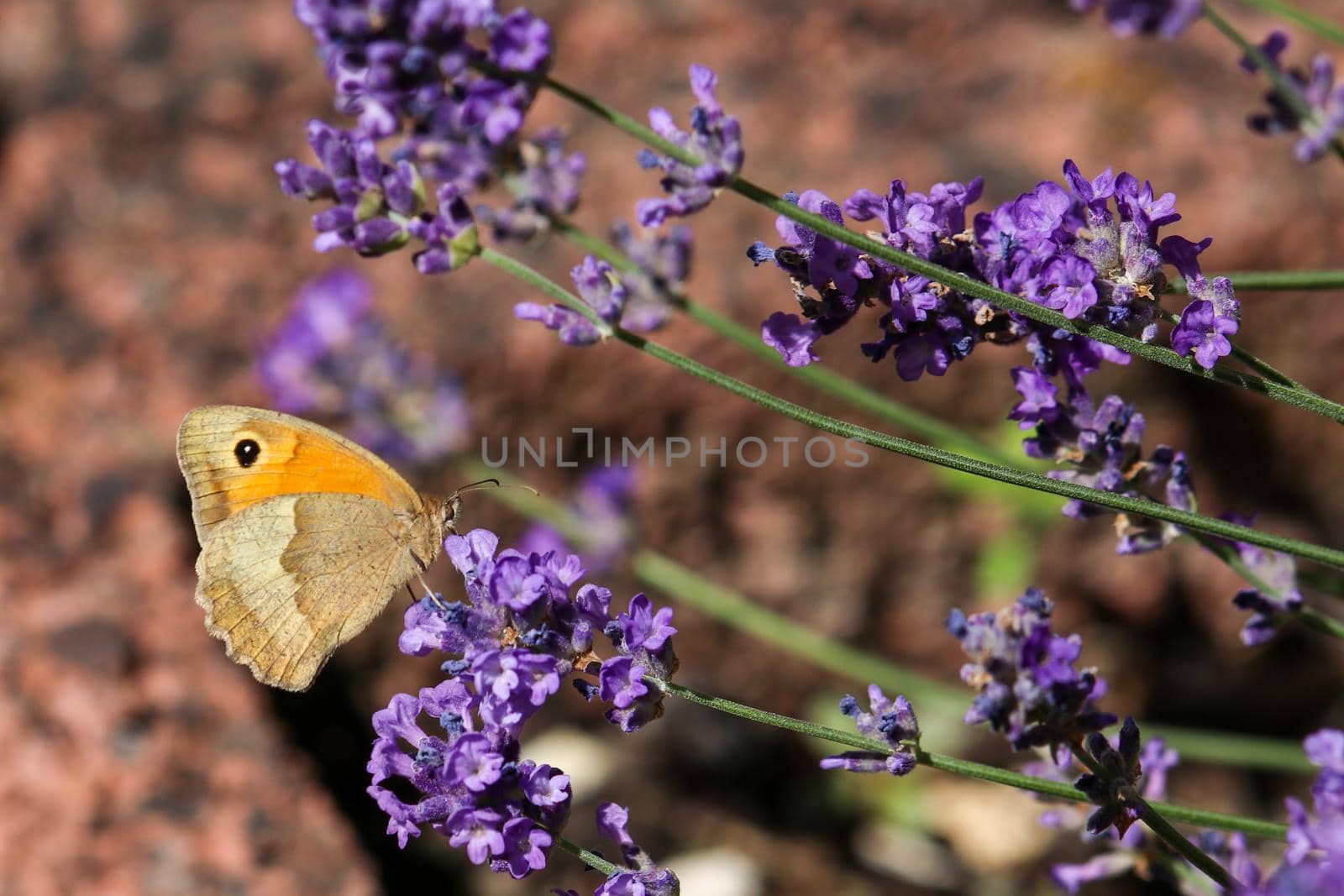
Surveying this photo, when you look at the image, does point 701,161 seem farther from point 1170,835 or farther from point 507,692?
point 1170,835

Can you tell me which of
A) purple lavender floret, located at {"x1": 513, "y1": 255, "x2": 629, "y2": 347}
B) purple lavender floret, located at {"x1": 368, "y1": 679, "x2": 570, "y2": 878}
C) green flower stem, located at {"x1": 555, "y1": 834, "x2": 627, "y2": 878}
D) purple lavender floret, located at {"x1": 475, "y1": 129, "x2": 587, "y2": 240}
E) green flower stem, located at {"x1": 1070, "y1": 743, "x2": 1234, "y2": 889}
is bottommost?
green flower stem, located at {"x1": 555, "y1": 834, "x2": 627, "y2": 878}

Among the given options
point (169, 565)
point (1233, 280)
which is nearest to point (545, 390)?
point (169, 565)

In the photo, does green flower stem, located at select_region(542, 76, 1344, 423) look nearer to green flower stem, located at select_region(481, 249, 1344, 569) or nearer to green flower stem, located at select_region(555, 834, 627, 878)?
green flower stem, located at select_region(481, 249, 1344, 569)

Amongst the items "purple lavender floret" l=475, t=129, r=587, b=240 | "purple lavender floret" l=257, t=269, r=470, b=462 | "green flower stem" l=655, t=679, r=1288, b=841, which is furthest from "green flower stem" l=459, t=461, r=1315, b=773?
"green flower stem" l=655, t=679, r=1288, b=841

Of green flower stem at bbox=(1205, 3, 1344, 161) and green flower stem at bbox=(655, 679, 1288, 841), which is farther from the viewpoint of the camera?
green flower stem at bbox=(1205, 3, 1344, 161)

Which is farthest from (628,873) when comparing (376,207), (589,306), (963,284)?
(376,207)

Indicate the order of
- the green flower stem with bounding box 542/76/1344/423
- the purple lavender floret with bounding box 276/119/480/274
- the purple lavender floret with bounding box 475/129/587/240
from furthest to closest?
the purple lavender floret with bounding box 475/129/587/240 < the purple lavender floret with bounding box 276/119/480/274 < the green flower stem with bounding box 542/76/1344/423

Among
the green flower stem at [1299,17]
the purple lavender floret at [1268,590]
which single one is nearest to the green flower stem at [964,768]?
the purple lavender floret at [1268,590]
